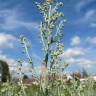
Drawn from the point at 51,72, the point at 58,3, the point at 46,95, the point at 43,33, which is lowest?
the point at 46,95

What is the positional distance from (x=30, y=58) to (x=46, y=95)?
0.45 metres

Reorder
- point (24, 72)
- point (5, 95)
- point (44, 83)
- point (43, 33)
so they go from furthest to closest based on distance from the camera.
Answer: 1. point (5, 95)
2. point (24, 72)
3. point (43, 33)
4. point (44, 83)

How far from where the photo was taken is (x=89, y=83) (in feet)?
21.8

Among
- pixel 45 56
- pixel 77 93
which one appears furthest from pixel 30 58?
pixel 77 93

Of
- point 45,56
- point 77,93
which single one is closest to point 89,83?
point 77,93

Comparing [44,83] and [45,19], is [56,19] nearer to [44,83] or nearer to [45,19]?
[45,19]

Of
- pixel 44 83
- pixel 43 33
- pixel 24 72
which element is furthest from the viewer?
pixel 24 72

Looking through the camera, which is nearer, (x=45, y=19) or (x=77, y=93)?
(x=45, y=19)

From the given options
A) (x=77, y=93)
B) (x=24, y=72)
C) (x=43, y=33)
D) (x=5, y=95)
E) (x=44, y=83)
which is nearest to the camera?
(x=44, y=83)

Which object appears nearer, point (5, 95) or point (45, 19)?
point (45, 19)

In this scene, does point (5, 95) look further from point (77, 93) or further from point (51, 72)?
point (51, 72)

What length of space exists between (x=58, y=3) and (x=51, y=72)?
0.76 metres

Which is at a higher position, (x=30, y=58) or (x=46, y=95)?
(x=30, y=58)

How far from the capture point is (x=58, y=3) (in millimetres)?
3844
